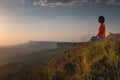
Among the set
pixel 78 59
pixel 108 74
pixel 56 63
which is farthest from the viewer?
pixel 56 63

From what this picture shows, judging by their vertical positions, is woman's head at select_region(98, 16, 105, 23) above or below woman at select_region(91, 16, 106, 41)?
above

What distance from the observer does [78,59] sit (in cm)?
1161

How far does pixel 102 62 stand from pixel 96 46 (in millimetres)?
2418

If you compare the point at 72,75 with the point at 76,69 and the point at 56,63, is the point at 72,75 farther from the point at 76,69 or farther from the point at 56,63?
the point at 56,63

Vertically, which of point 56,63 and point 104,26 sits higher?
point 104,26

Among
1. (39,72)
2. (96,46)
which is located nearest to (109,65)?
(96,46)

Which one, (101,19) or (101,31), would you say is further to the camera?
(101,31)

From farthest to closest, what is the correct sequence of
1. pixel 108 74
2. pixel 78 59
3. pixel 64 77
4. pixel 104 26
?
1. pixel 104 26
2. pixel 78 59
3. pixel 64 77
4. pixel 108 74

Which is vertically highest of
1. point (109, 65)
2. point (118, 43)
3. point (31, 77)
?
point (118, 43)

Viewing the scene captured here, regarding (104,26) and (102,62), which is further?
(104,26)

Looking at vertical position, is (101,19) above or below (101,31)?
above

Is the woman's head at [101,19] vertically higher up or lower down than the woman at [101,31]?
higher up

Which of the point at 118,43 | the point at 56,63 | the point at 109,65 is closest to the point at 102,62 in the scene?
the point at 109,65

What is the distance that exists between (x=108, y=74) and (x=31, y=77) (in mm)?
4147
